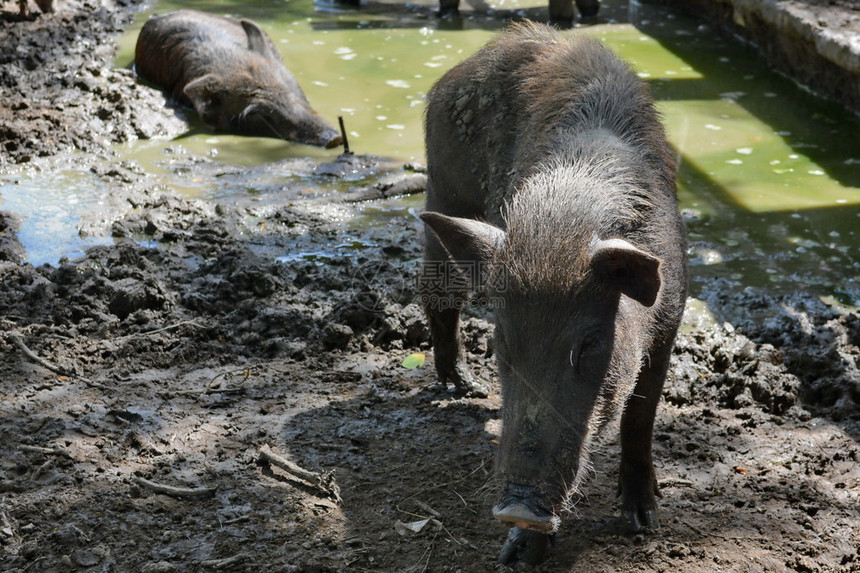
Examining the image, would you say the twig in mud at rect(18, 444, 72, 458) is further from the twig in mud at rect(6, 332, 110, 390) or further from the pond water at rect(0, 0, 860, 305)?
the pond water at rect(0, 0, 860, 305)

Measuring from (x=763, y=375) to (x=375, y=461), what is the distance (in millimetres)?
1952

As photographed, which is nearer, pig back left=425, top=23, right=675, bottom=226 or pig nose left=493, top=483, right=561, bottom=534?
pig nose left=493, top=483, right=561, bottom=534

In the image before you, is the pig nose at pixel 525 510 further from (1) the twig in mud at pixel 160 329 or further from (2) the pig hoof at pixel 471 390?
(1) the twig in mud at pixel 160 329

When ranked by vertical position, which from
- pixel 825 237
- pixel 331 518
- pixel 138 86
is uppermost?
pixel 138 86

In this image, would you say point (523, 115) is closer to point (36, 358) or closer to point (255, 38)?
point (36, 358)

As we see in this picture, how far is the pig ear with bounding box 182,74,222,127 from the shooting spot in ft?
27.0

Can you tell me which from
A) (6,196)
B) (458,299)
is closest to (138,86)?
(6,196)

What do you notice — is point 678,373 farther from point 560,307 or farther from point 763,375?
point 560,307

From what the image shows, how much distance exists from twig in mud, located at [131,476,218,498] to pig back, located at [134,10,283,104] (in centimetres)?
621

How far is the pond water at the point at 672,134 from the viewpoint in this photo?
5.71 metres

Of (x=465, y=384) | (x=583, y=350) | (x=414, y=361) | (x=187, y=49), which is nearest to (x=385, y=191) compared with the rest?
(x=414, y=361)

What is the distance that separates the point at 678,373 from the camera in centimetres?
437

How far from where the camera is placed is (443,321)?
14.0 feet

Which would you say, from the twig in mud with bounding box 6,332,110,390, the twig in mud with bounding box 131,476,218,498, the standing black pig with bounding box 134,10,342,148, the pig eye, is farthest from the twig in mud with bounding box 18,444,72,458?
the standing black pig with bounding box 134,10,342,148
